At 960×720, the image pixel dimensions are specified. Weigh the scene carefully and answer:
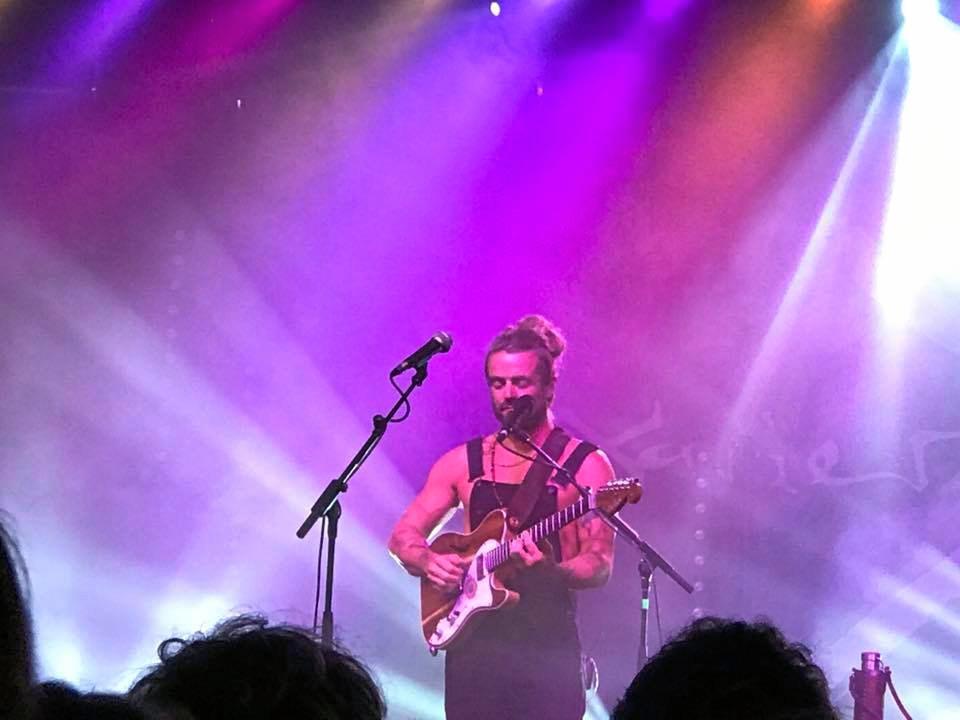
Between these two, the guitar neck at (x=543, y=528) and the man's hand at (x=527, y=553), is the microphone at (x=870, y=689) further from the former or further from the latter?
the man's hand at (x=527, y=553)

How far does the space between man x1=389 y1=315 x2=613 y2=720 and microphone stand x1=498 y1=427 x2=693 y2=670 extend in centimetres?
3

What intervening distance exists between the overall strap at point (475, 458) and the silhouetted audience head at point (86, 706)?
13.7 feet

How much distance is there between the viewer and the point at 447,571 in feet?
15.5

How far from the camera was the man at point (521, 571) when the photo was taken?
4.63 metres

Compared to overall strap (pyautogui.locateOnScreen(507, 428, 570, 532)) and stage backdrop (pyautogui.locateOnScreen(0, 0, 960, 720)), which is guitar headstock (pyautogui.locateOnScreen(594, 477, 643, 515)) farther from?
stage backdrop (pyautogui.locateOnScreen(0, 0, 960, 720))

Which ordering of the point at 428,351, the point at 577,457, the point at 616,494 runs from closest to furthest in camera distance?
the point at 428,351, the point at 616,494, the point at 577,457

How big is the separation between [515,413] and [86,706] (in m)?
4.41

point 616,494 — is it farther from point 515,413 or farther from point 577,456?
point 515,413

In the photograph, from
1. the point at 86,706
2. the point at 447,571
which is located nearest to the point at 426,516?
the point at 447,571

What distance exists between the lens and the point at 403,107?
5.94 metres

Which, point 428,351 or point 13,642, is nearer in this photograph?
point 13,642

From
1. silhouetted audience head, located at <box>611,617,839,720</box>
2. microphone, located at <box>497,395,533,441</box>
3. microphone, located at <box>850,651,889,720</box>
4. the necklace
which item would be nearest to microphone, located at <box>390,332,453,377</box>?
the necklace

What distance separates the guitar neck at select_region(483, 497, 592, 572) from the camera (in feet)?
15.1

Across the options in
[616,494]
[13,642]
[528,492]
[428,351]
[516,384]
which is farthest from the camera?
[516,384]
